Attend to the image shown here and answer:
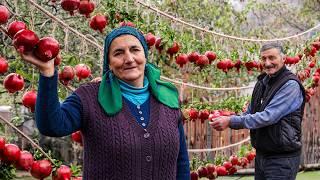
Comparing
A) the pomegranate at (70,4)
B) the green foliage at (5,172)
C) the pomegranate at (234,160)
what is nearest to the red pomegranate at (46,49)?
the pomegranate at (70,4)

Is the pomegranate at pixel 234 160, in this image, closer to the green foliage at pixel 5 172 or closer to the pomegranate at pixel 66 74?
the green foliage at pixel 5 172

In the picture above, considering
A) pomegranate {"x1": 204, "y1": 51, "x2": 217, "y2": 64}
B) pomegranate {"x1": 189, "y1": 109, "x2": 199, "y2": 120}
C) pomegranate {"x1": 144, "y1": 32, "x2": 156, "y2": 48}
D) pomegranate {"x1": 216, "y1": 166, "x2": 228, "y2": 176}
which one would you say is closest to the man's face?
pomegranate {"x1": 204, "y1": 51, "x2": 217, "y2": 64}

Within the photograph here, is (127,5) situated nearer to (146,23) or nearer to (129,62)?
(146,23)

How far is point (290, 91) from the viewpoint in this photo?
13.2 feet

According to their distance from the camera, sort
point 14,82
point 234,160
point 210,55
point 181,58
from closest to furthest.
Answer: point 14,82, point 181,58, point 210,55, point 234,160

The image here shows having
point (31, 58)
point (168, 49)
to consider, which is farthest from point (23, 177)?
point (31, 58)

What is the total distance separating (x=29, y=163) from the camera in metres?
2.68

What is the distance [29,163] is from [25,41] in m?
0.96

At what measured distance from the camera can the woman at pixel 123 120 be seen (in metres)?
2.26

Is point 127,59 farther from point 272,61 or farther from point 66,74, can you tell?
point 272,61

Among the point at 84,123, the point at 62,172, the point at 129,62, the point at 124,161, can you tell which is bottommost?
the point at 62,172

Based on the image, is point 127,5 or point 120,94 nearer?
point 120,94

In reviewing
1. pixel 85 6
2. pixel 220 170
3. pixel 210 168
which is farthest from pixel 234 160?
pixel 85 6

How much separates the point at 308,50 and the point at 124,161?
4.66 meters
